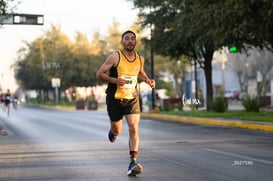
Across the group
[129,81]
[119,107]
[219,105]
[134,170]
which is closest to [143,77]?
[129,81]

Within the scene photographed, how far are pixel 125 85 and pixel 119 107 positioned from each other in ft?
1.15

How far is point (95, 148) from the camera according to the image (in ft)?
43.0

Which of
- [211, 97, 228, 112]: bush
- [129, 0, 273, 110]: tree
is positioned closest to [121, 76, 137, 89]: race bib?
[129, 0, 273, 110]: tree

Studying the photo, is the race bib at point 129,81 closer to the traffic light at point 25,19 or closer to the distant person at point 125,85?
the distant person at point 125,85

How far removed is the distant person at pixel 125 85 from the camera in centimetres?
852

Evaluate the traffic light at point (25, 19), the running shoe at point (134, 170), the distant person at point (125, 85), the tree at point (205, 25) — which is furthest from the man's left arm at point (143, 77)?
the traffic light at point (25, 19)

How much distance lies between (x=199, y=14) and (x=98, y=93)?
50.4m

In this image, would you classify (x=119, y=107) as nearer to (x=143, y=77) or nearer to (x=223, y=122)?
(x=143, y=77)

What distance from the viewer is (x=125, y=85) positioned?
335 inches

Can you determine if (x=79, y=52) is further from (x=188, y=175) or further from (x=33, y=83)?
(x=188, y=175)

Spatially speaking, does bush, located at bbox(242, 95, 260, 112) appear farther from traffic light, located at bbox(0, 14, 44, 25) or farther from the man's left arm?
the man's left arm

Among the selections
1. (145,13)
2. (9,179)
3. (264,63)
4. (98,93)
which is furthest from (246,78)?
(9,179)

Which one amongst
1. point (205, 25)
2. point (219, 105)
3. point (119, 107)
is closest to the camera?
point (119, 107)

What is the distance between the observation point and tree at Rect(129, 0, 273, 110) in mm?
23453
